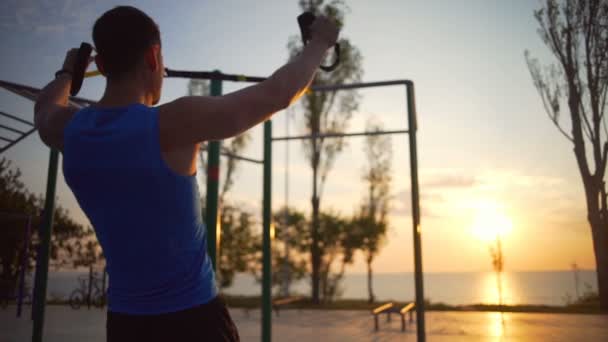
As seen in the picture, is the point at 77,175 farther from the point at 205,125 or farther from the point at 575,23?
the point at 575,23

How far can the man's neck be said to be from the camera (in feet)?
3.02

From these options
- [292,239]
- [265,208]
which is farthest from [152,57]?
[292,239]

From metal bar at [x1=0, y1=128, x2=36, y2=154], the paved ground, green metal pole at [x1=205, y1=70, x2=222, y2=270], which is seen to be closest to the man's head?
green metal pole at [x1=205, y1=70, x2=222, y2=270]

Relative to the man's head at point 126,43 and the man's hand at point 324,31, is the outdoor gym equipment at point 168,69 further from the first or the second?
the man's head at point 126,43

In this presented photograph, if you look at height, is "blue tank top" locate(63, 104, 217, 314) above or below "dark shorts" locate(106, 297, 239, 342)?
above

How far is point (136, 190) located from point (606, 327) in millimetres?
9183

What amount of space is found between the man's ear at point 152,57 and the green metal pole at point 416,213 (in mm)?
2964

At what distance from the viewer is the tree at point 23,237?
12820 mm

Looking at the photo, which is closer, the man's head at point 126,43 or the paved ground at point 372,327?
the man's head at point 126,43

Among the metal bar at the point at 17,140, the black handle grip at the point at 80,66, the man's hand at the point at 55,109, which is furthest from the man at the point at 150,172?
the metal bar at the point at 17,140

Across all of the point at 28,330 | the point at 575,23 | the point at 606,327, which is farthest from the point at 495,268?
the point at 28,330

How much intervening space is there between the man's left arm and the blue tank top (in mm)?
133

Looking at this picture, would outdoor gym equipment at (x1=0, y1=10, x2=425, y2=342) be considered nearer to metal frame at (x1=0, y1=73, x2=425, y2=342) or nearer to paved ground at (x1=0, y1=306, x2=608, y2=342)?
metal frame at (x1=0, y1=73, x2=425, y2=342)

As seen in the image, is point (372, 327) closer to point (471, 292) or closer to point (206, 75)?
point (206, 75)
